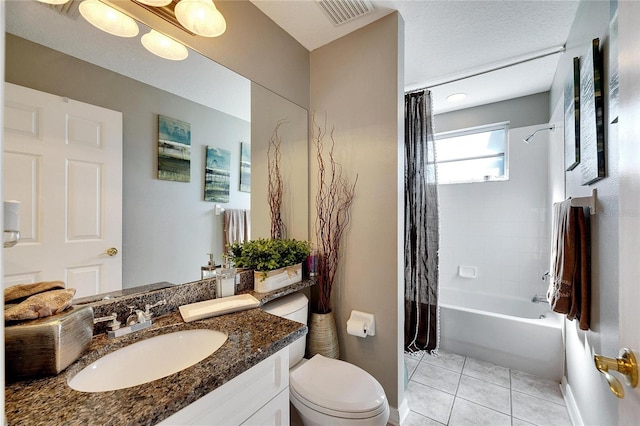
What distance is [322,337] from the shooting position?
171 centimetres

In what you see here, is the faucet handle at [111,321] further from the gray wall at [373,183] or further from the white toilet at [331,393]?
the gray wall at [373,183]

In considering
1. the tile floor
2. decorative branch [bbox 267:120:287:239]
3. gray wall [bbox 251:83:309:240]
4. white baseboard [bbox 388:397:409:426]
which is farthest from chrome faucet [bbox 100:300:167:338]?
the tile floor

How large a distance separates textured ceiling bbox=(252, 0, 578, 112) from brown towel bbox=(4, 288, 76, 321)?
5.81ft

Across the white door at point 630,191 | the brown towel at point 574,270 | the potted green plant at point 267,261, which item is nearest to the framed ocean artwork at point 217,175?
the potted green plant at point 267,261

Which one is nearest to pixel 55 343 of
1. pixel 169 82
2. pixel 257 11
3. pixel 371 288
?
pixel 169 82

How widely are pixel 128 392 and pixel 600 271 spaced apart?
1.85 m

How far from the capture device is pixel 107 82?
1.03m

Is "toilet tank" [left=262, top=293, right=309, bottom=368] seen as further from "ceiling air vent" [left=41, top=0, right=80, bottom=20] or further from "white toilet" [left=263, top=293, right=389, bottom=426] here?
"ceiling air vent" [left=41, top=0, right=80, bottom=20]

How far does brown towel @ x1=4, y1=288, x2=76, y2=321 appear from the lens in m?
0.68

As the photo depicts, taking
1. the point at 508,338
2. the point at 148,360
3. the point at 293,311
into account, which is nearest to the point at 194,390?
the point at 148,360

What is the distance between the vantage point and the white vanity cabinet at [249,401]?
0.71m

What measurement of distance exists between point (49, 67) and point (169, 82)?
426 mm

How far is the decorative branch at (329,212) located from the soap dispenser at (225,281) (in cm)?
63

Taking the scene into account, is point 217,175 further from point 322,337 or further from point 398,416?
point 398,416
